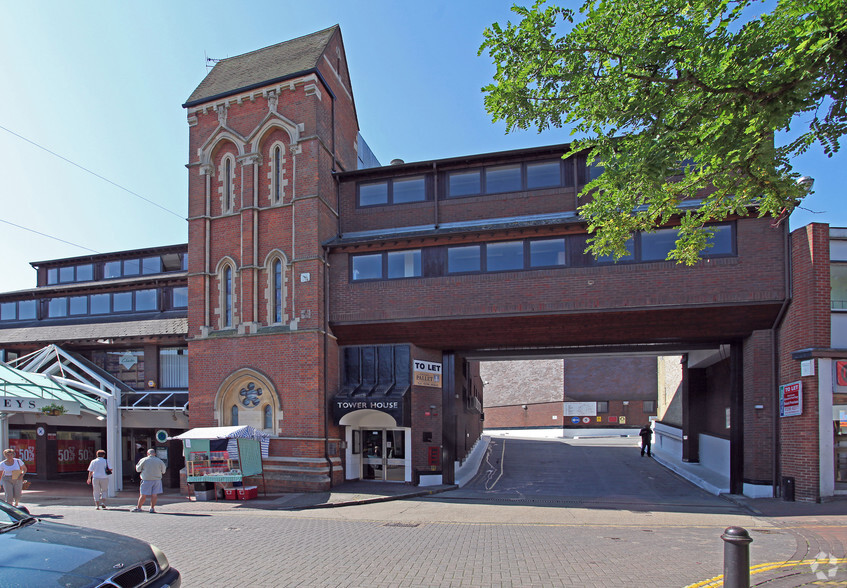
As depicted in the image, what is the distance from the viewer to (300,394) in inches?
688

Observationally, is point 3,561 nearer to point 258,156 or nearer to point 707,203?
point 707,203

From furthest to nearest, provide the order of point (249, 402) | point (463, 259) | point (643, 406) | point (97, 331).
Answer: point (643, 406), point (97, 331), point (249, 402), point (463, 259)

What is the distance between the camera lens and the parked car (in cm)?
446

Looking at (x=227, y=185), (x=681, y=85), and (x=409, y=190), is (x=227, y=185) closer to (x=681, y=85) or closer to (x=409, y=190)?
(x=409, y=190)

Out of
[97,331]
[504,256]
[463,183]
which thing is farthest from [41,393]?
[504,256]

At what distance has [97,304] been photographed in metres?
24.2

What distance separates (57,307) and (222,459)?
14087mm

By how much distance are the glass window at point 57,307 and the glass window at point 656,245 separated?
75.8 ft

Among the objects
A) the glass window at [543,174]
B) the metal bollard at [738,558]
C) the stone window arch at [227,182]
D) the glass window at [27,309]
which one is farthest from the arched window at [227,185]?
the metal bollard at [738,558]

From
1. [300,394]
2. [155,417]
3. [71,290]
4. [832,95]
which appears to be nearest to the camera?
[832,95]

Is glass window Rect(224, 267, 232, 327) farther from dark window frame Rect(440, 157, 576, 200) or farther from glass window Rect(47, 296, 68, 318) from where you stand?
glass window Rect(47, 296, 68, 318)

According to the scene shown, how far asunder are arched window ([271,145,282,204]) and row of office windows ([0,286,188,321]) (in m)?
6.85

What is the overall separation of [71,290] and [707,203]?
81.3ft

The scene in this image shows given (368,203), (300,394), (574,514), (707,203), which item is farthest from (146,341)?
(707,203)
